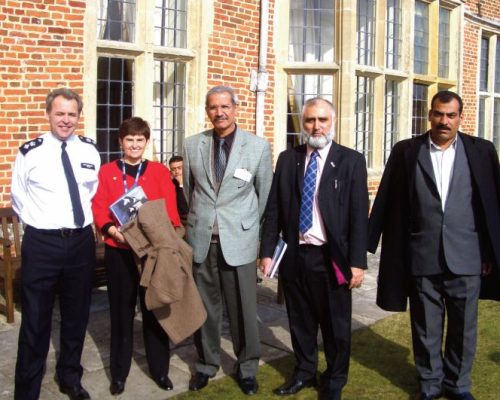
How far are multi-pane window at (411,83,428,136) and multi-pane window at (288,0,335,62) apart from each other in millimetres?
2447

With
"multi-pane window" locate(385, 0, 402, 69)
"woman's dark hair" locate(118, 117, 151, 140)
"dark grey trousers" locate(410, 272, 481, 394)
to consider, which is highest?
"multi-pane window" locate(385, 0, 402, 69)

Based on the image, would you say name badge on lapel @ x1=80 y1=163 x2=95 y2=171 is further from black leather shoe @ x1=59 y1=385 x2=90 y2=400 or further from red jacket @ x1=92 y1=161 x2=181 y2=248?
black leather shoe @ x1=59 y1=385 x2=90 y2=400

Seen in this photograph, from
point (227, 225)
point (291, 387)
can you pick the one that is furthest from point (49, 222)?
point (291, 387)

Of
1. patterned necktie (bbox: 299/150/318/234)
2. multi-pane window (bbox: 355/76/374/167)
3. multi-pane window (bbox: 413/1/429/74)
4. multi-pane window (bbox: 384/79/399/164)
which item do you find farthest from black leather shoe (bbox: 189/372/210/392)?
multi-pane window (bbox: 413/1/429/74)

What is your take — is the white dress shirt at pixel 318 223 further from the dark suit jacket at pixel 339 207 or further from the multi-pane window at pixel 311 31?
the multi-pane window at pixel 311 31

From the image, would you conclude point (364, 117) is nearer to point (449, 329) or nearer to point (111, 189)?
point (449, 329)

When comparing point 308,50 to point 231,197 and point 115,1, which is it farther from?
point 231,197

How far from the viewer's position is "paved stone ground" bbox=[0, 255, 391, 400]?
409cm

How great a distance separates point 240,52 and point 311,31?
1470mm

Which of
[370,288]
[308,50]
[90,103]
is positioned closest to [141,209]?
[90,103]

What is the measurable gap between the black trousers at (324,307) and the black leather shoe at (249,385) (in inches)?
11.3

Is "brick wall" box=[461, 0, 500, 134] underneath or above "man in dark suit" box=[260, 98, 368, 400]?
above

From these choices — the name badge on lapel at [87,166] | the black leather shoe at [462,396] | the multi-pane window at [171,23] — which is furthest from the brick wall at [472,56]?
the name badge on lapel at [87,166]

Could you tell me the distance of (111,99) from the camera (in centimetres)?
724
